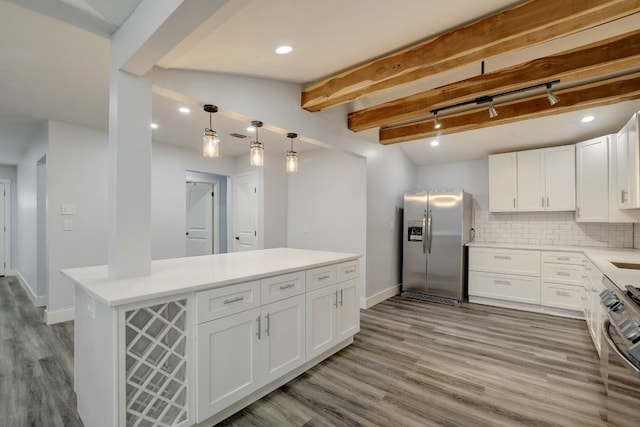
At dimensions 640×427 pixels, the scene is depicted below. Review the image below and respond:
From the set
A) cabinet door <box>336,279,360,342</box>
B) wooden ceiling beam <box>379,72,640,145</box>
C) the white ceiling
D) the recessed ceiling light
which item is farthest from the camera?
wooden ceiling beam <box>379,72,640,145</box>

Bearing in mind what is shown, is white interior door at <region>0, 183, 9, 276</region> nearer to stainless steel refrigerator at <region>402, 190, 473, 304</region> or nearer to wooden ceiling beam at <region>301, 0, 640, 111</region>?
wooden ceiling beam at <region>301, 0, 640, 111</region>

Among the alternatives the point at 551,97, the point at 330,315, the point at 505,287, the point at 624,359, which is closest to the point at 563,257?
the point at 505,287

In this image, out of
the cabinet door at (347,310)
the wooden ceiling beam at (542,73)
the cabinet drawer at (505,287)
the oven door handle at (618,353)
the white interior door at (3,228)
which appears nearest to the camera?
the oven door handle at (618,353)

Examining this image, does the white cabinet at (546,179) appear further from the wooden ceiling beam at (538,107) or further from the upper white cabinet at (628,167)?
the wooden ceiling beam at (538,107)

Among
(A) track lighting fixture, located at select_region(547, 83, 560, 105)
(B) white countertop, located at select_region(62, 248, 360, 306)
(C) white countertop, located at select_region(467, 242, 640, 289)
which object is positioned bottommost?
(C) white countertop, located at select_region(467, 242, 640, 289)

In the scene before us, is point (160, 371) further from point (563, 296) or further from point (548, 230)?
point (548, 230)

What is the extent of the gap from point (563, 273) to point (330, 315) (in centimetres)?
319

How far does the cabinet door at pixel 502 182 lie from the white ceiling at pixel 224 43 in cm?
111

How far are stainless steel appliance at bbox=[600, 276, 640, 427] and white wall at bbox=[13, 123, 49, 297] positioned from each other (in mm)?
5173

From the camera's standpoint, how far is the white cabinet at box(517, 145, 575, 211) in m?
3.93

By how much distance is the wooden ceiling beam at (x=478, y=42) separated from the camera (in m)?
1.73

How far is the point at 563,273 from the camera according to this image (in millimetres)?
3768

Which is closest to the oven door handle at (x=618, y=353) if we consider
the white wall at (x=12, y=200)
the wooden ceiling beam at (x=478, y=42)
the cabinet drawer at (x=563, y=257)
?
the wooden ceiling beam at (x=478, y=42)

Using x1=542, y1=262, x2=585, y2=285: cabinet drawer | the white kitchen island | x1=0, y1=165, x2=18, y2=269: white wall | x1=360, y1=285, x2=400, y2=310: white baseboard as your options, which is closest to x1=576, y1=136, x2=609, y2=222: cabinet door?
x1=542, y1=262, x2=585, y2=285: cabinet drawer
